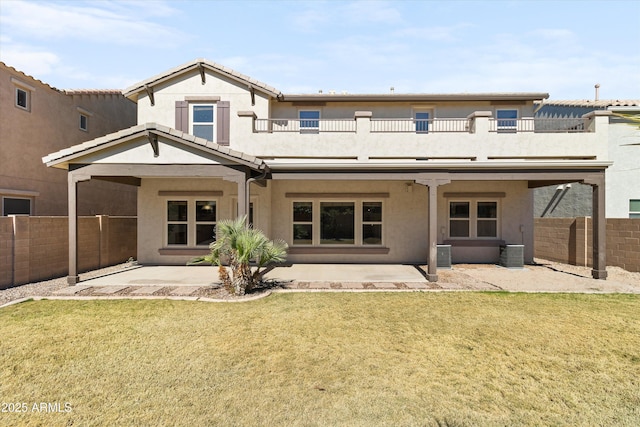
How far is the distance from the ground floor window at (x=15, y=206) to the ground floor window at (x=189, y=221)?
228 inches

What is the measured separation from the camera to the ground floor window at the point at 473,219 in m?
13.1

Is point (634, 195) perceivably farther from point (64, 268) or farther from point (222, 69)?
point (64, 268)

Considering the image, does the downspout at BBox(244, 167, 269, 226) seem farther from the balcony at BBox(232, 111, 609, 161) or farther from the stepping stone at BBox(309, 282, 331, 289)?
the balcony at BBox(232, 111, 609, 161)

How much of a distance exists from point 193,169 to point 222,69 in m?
6.09

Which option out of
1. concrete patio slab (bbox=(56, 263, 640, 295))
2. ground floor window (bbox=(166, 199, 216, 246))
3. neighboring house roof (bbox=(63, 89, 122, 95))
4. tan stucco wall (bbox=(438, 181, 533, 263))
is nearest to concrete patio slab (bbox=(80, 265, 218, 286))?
concrete patio slab (bbox=(56, 263, 640, 295))

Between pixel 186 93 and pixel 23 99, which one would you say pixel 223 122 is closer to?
pixel 186 93

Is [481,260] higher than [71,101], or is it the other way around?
[71,101]

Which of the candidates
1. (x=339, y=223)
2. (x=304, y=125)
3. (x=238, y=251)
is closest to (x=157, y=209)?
(x=238, y=251)

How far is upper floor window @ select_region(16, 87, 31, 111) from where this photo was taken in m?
12.3

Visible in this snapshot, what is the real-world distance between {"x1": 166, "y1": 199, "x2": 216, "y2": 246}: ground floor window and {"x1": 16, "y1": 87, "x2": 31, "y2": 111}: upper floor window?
699cm

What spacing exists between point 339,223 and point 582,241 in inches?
379

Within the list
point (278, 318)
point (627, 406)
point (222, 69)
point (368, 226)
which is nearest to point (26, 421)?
point (278, 318)

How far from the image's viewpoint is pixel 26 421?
3275 mm

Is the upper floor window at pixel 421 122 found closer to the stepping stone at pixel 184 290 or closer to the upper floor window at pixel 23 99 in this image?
the stepping stone at pixel 184 290
